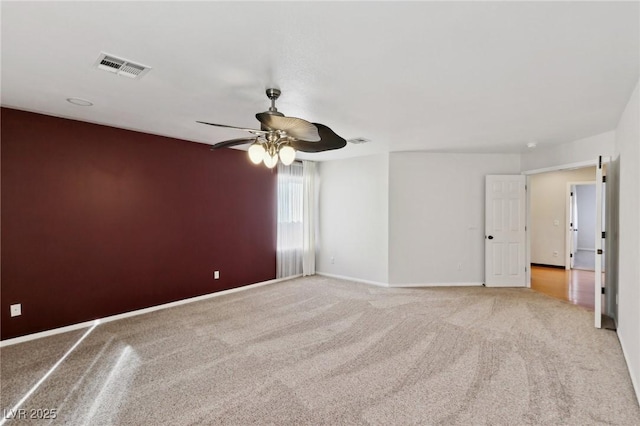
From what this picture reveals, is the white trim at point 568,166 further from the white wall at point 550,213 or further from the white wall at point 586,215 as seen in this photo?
the white wall at point 586,215

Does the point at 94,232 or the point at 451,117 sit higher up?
the point at 451,117

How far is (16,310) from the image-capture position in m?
3.39

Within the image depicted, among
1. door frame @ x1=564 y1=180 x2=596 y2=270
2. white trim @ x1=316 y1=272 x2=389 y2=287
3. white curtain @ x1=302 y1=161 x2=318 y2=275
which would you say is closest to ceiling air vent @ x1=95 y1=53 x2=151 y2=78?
white curtain @ x1=302 y1=161 x2=318 y2=275

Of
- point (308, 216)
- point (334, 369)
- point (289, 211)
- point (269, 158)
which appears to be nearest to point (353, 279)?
point (308, 216)

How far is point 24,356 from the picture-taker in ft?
10.0

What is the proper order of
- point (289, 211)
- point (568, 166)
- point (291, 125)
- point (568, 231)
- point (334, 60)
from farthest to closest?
point (568, 231) < point (289, 211) < point (568, 166) < point (291, 125) < point (334, 60)

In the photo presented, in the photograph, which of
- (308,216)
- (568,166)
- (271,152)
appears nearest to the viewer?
(271,152)

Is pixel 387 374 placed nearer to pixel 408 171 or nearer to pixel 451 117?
pixel 451 117

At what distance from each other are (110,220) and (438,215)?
536 cm

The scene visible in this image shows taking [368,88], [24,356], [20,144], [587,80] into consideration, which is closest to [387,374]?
[368,88]

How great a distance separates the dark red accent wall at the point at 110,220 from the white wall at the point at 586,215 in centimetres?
1086

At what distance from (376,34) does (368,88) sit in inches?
33.6

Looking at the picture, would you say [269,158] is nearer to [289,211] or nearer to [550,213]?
[289,211]

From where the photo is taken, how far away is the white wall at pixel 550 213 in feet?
24.1
